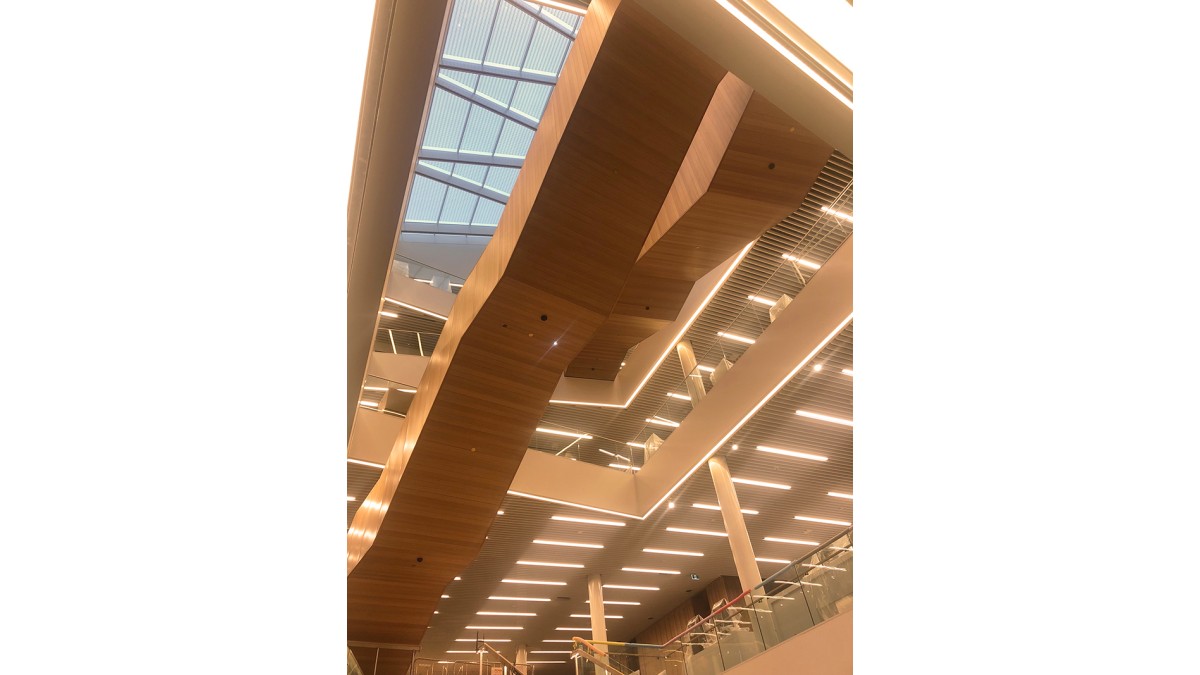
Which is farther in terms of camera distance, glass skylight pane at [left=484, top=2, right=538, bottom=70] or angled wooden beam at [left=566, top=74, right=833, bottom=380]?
glass skylight pane at [left=484, top=2, right=538, bottom=70]

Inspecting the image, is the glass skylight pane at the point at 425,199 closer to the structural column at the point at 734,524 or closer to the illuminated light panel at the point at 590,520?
the illuminated light panel at the point at 590,520

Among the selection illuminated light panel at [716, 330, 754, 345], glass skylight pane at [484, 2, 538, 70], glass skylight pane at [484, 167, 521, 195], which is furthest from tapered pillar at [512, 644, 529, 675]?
glass skylight pane at [484, 2, 538, 70]

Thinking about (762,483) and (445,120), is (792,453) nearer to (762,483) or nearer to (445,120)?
(762,483)

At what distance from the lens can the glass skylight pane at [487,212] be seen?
21719mm

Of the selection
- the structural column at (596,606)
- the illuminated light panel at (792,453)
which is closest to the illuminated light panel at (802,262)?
the illuminated light panel at (792,453)

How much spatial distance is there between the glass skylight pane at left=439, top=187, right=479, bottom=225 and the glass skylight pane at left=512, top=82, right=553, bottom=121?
10.9 feet

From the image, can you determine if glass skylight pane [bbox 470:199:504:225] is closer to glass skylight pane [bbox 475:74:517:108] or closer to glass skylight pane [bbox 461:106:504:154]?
glass skylight pane [bbox 461:106:504:154]

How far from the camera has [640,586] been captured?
20312mm

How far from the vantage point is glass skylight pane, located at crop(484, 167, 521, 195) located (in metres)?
20.5

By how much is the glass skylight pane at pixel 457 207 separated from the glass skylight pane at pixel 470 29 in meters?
4.52

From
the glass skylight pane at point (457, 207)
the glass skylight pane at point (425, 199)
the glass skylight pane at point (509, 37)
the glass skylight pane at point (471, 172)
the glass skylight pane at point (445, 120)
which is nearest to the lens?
the glass skylight pane at point (509, 37)
